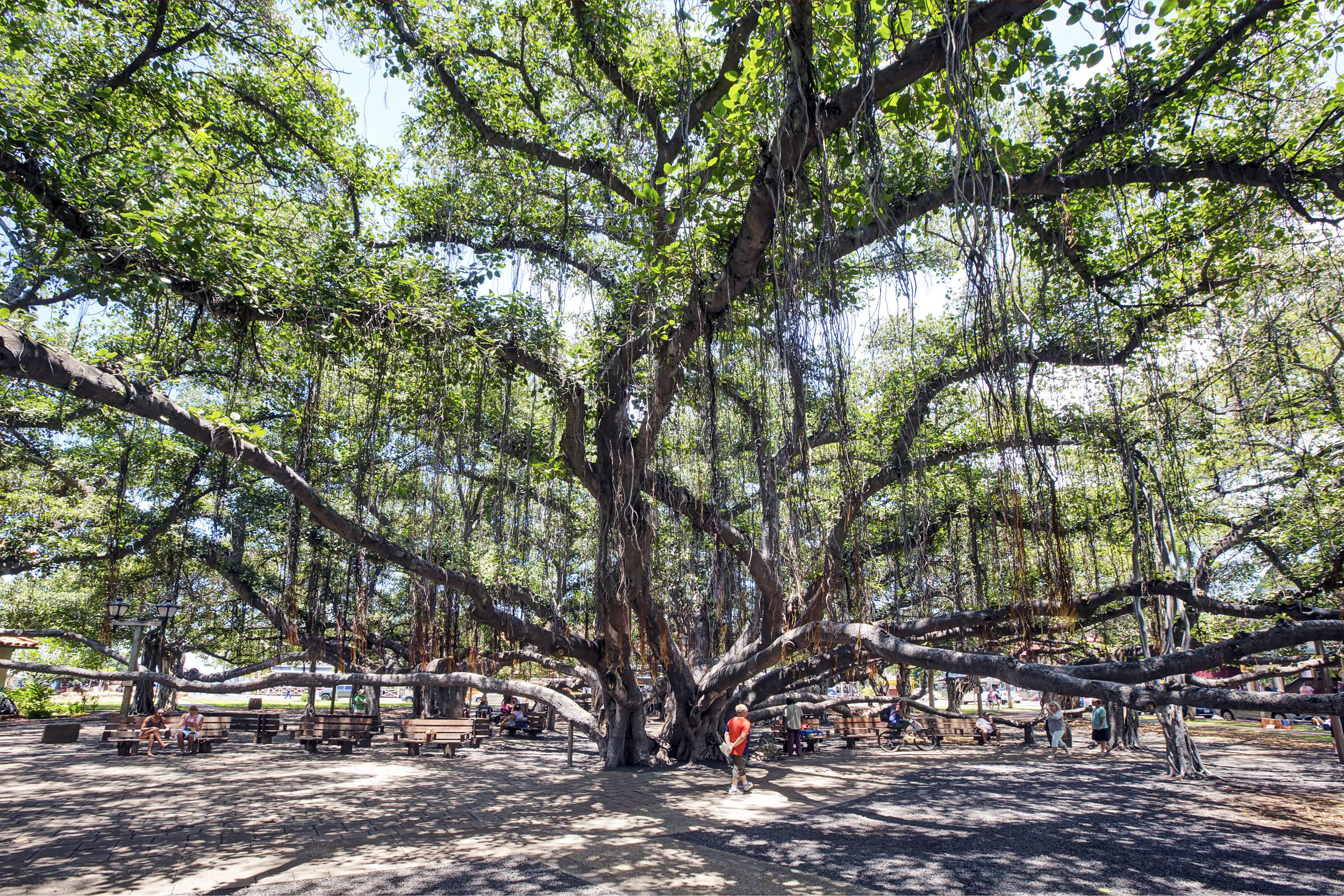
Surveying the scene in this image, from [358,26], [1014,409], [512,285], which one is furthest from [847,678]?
[358,26]

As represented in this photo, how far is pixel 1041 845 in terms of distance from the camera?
17.3 feet

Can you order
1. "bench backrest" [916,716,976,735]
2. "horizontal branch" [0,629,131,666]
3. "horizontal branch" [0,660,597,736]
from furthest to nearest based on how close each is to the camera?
1. "bench backrest" [916,716,976,735]
2. "horizontal branch" [0,629,131,666]
3. "horizontal branch" [0,660,597,736]

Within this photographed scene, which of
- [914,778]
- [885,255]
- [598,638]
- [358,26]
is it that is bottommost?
[914,778]

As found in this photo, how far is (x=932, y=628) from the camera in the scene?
6.98 m

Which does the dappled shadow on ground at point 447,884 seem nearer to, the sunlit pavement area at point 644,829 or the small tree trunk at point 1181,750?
the sunlit pavement area at point 644,829

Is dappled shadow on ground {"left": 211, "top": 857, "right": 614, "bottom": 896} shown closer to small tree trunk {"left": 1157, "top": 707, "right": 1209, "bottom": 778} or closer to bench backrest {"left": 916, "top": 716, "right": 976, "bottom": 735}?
small tree trunk {"left": 1157, "top": 707, "right": 1209, "bottom": 778}

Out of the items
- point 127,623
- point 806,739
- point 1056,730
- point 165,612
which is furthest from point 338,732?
point 1056,730

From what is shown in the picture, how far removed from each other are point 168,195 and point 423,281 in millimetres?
1799

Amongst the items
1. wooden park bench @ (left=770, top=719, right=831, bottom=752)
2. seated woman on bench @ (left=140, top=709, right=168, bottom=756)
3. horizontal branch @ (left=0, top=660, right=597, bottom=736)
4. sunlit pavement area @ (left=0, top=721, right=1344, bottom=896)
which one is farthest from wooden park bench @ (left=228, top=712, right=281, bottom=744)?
wooden park bench @ (left=770, top=719, right=831, bottom=752)

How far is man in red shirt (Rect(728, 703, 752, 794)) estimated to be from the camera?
23.9 ft

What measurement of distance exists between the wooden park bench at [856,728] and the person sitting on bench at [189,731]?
36.0ft

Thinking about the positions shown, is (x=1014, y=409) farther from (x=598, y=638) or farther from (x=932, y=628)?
(x=598, y=638)

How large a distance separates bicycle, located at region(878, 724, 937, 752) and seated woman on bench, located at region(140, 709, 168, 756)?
1225 centimetres

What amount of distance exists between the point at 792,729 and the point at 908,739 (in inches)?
162
